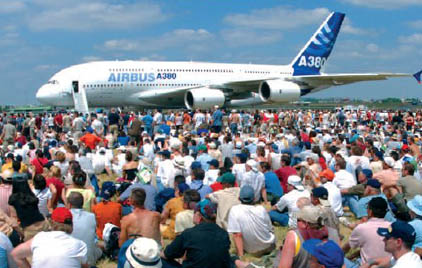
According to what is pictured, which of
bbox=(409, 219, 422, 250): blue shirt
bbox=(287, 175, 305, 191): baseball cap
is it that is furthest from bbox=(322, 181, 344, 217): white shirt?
bbox=(409, 219, 422, 250): blue shirt

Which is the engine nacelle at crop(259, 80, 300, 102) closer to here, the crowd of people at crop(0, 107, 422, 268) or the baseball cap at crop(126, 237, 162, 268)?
the crowd of people at crop(0, 107, 422, 268)

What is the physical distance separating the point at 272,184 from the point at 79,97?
1866 cm

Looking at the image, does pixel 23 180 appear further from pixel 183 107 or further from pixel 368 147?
pixel 183 107

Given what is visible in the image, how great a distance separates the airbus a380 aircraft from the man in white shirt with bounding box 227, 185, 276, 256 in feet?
67.2

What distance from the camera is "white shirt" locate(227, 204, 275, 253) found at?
574 centimetres

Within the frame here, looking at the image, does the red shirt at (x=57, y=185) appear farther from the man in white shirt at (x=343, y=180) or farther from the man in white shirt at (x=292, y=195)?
the man in white shirt at (x=343, y=180)

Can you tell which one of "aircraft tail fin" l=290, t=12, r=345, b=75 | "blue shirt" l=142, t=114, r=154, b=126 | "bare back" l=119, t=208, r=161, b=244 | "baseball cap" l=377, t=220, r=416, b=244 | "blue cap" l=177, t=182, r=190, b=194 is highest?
"aircraft tail fin" l=290, t=12, r=345, b=75

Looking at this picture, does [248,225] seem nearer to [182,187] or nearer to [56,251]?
[182,187]

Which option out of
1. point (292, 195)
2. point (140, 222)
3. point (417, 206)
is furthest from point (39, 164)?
point (417, 206)

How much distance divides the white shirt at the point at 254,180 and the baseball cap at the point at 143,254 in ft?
15.3

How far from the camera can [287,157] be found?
9.04 m

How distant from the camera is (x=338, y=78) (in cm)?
2942

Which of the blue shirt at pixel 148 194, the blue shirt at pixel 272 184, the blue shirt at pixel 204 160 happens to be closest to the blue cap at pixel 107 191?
the blue shirt at pixel 148 194

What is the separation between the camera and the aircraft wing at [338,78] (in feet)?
94.2
